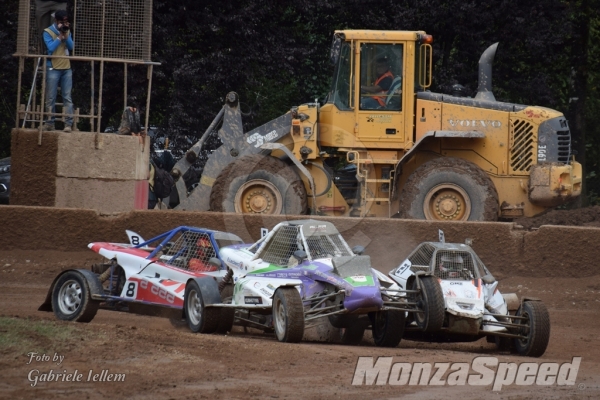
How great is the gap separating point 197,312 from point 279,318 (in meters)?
0.98

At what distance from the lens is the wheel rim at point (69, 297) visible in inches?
475

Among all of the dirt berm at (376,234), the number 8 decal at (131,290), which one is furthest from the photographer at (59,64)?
the number 8 decal at (131,290)

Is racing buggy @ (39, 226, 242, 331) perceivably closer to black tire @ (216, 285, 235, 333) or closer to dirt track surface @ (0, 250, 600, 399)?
dirt track surface @ (0, 250, 600, 399)

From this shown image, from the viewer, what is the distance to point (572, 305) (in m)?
14.3

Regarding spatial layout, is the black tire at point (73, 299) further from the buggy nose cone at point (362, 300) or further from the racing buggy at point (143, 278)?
the buggy nose cone at point (362, 300)

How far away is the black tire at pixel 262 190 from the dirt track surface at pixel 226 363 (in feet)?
14.5

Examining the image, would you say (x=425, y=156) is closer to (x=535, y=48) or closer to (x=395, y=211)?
(x=395, y=211)

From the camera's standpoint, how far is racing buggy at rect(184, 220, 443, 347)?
11.0m

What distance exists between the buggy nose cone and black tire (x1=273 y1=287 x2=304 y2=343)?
0.49 metres

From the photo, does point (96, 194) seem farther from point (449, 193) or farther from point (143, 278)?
point (449, 193)

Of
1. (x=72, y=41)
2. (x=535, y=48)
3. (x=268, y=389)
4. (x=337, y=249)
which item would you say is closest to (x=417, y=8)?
(x=535, y=48)

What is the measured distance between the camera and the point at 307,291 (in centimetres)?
1143

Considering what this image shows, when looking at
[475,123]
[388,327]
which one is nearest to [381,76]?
[475,123]

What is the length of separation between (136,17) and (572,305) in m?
7.99
